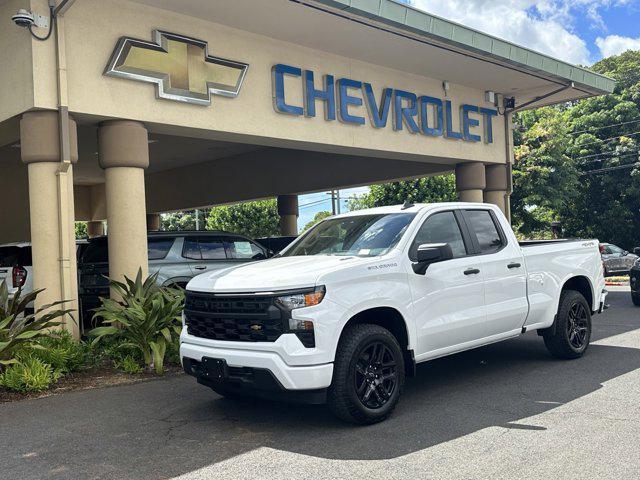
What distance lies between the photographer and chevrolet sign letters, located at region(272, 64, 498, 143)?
1092cm

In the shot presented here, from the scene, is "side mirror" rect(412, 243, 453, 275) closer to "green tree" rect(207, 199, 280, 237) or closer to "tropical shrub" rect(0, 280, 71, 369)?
"tropical shrub" rect(0, 280, 71, 369)

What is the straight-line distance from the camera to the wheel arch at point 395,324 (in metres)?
5.60

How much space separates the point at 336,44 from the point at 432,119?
136 inches

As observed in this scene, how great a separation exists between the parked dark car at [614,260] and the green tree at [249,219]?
29.0 meters

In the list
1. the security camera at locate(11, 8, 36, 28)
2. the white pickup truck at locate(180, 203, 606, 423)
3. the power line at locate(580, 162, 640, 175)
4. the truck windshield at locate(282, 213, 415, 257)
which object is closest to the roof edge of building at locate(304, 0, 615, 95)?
the security camera at locate(11, 8, 36, 28)

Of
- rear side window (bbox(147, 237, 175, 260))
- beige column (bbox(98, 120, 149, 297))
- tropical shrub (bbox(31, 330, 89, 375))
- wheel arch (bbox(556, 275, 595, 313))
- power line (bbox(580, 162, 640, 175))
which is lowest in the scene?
tropical shrub (bbox(31, 330, 89, 375))

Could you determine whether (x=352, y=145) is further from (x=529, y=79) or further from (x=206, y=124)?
(x=529, y=79)

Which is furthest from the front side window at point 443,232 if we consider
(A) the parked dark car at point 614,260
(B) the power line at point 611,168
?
(B) the power line at point 611,168

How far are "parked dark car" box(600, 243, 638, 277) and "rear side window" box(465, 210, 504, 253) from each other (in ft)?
61.7

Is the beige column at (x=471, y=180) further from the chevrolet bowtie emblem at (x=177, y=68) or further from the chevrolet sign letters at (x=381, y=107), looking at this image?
the chevrolet bowtie emblem at (x=177, y=68)

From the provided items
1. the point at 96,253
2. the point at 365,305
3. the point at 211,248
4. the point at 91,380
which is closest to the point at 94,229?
the point at 96,253

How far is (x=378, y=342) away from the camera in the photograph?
17.8ft

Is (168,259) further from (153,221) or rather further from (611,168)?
(611,168)

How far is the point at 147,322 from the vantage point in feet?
25.7
